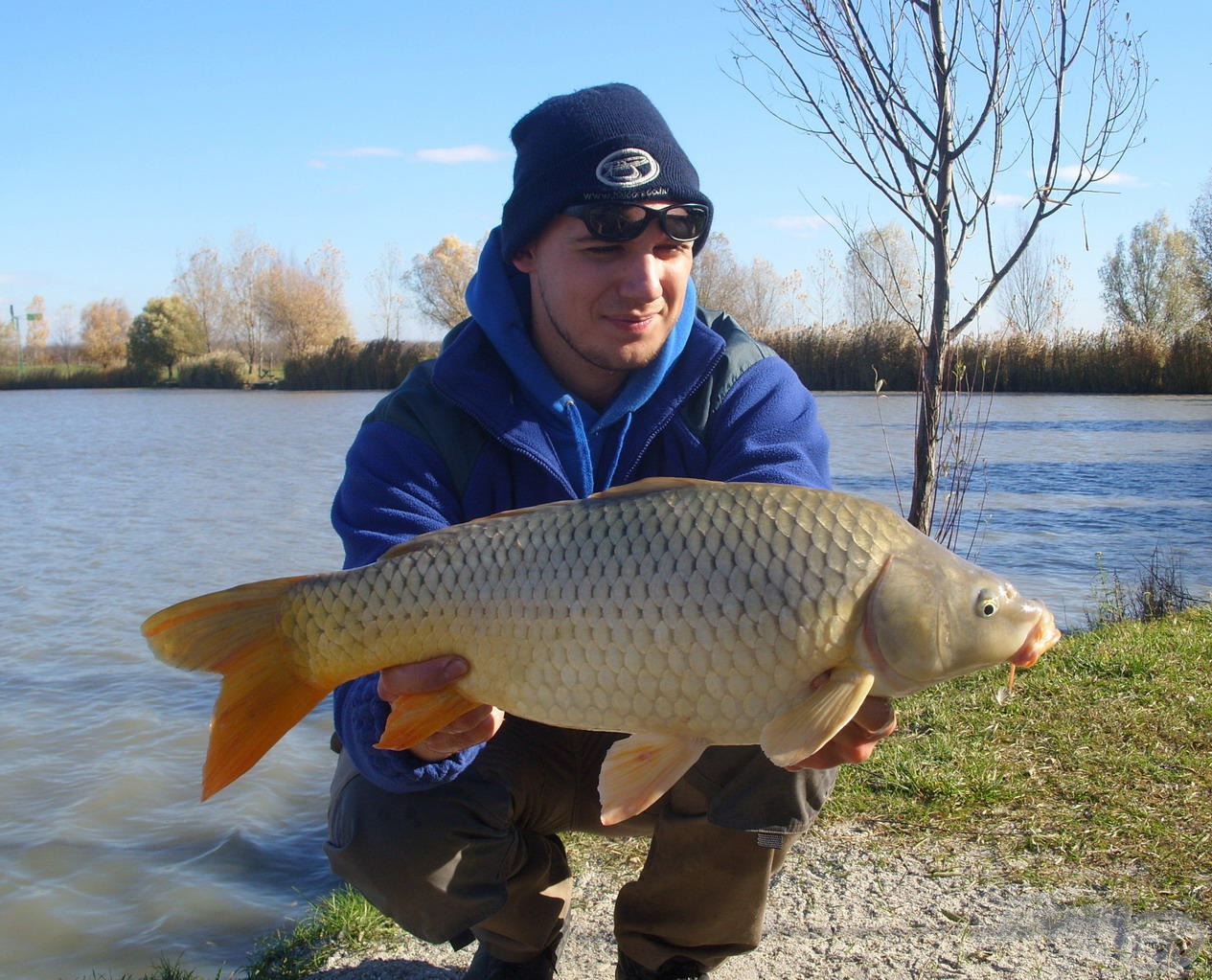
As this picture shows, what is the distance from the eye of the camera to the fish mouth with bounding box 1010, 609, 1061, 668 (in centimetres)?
166

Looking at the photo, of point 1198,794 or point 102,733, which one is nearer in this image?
point 1198,794

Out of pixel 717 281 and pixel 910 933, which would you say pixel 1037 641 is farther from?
pixel 717 281

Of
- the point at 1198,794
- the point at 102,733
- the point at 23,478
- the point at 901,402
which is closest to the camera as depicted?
the point at 1198,794

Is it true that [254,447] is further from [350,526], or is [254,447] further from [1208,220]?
[1208,220]

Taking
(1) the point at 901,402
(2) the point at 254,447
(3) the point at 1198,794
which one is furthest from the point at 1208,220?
(3) the point at 1198,794

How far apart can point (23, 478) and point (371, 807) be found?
1395 centimetres

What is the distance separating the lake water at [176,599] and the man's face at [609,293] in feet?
5.83

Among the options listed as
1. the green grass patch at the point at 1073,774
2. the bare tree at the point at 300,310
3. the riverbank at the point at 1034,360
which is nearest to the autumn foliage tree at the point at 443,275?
the bare tree at the point at 300,310

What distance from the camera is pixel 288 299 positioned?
5578cm

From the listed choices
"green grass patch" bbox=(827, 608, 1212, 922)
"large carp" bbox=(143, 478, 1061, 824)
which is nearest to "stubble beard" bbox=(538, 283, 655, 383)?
"large carp" bbox=(143, 478, 1061, 824)

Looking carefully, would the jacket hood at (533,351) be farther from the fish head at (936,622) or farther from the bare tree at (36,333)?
the bare tree at (36,333)

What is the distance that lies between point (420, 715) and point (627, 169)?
1.18 m

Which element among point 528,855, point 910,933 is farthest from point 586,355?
point 910,933

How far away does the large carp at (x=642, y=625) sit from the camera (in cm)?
162
